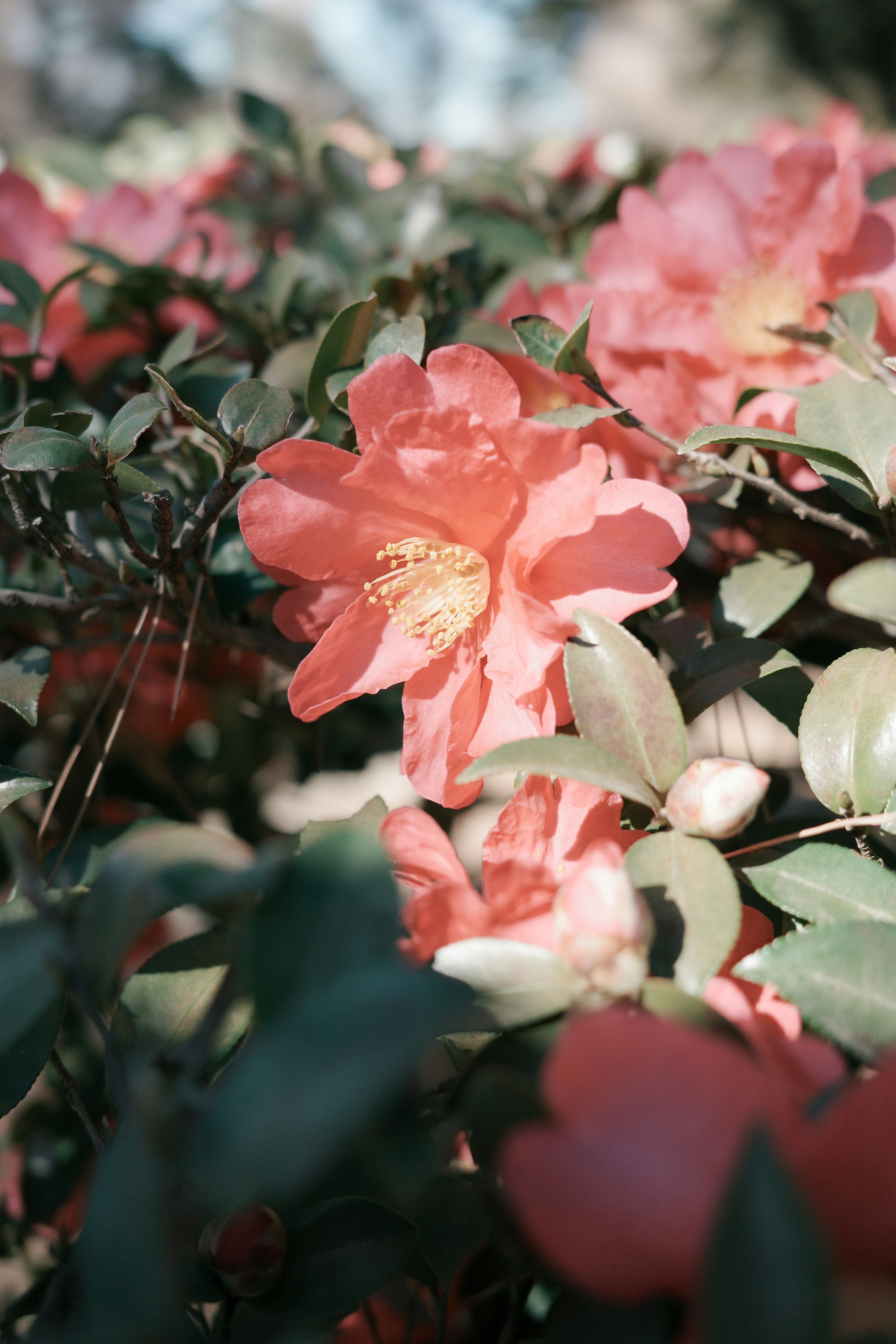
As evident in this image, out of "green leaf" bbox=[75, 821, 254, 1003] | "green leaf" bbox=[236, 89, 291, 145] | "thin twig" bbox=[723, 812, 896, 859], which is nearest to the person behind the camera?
"green leaf" bbox=[75, 821, 254, 1003]

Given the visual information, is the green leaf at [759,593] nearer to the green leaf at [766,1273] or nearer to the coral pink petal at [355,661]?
the coral pink petal at [355,661]

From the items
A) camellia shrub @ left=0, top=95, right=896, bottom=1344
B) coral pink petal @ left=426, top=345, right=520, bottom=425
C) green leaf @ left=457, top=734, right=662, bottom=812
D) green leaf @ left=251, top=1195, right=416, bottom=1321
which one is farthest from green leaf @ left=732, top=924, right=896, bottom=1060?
coral pink petal @ left=426, top=345, right=520, bottom=425

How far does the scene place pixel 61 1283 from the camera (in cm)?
38

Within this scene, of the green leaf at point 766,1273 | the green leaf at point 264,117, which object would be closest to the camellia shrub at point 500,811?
the green leaf at point 766,1273

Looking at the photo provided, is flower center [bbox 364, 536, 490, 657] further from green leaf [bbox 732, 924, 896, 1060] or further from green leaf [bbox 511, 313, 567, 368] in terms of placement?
green leaf [bbox 732, 924, 896, 1060]

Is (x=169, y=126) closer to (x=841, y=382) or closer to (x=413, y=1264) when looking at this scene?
(x=841, y=382)

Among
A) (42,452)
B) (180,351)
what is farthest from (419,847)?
(180,351)

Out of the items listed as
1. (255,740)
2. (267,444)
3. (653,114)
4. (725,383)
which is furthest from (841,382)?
(653,114)

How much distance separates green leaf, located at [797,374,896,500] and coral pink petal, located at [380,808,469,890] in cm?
33

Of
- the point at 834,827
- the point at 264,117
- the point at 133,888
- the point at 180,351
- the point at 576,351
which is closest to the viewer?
the point at 133,888

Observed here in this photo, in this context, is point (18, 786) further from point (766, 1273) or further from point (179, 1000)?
point (766, 1273)

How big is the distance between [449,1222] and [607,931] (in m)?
0.21

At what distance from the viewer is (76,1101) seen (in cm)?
49

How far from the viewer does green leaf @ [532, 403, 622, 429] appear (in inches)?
21.2
